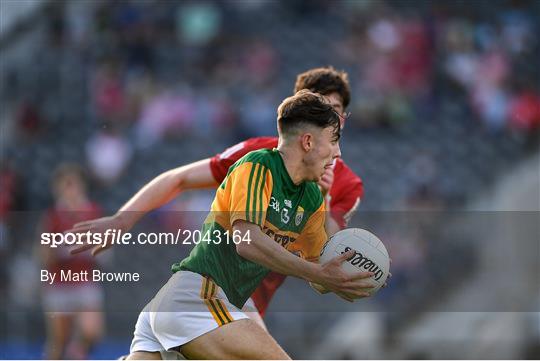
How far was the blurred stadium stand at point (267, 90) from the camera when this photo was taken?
1312 cm

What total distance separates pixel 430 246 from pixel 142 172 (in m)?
4.37

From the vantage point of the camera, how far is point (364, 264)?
4.68m

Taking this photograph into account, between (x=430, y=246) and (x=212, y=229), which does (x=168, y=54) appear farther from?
(x=212, y=229)

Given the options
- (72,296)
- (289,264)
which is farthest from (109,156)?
(289,264)

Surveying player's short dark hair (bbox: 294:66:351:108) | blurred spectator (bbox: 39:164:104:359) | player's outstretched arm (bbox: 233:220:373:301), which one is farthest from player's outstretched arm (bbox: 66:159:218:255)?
blurred spectator (bbox: 39:164:104:359)

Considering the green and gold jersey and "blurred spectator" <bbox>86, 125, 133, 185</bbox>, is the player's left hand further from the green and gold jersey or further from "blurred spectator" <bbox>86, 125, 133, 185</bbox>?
"blurred spectator" <bbox>86, 125, 133, 185</bbox>

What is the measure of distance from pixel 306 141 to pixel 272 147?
929mm

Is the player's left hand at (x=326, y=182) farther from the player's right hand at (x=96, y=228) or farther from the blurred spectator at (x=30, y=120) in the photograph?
the blurred spectator at (x=30, y=120)

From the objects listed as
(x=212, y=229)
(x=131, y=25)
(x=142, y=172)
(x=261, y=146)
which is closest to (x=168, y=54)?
(x=131, y=25)

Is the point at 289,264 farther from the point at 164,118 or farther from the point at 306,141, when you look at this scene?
the point at 164,118

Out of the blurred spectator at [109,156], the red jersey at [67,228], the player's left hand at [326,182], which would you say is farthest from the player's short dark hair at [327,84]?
the blurred spectator at [109,156]

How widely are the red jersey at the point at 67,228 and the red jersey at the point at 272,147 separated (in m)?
2.31

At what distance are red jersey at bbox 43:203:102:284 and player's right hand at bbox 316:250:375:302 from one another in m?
3.46

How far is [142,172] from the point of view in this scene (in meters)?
13.9
